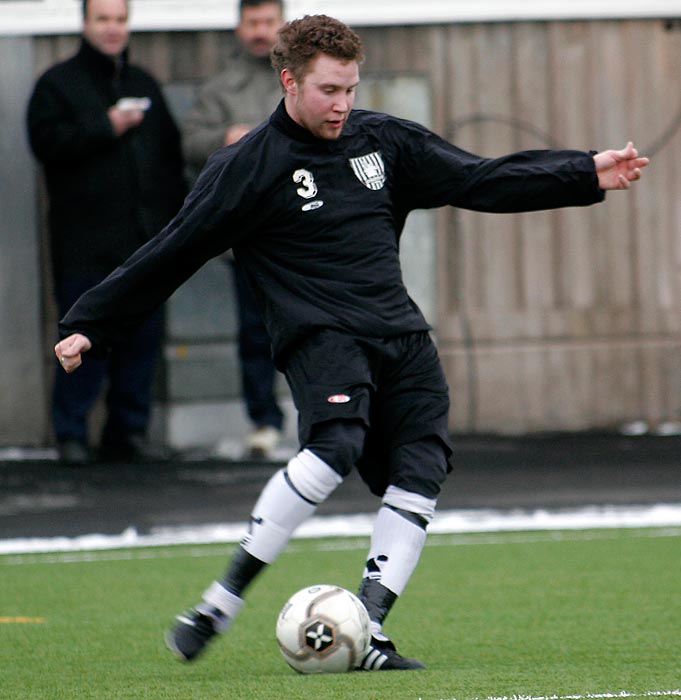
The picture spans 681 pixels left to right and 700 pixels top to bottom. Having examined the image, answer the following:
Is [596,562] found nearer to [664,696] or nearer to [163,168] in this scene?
[664,696]

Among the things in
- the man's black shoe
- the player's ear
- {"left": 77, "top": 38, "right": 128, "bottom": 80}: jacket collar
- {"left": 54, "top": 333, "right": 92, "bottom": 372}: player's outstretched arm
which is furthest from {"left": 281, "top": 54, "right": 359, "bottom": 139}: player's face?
the man's black shoe

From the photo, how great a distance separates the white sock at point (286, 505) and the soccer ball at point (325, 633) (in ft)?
0.61

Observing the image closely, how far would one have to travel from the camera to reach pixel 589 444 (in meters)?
10.4

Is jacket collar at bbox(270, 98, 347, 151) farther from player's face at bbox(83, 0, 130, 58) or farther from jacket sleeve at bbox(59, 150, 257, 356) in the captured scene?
player's face at bbox(83, 0, 130, 58)

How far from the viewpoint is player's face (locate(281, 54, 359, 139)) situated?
4.74 meters

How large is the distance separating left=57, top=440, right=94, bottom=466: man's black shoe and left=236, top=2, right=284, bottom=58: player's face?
2342 mm

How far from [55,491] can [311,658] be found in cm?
439

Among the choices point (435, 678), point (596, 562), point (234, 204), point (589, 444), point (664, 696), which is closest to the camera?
point (664, 696)

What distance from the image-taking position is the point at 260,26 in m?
9.43

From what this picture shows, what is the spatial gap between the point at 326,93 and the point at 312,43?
0.14 meters

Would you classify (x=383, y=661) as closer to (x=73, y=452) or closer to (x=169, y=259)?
(x=169, y=259)

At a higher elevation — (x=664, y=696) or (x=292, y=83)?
(x=292, y=83)

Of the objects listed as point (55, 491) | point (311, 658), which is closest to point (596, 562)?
point (311, 658)

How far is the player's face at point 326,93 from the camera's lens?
4.74 m
